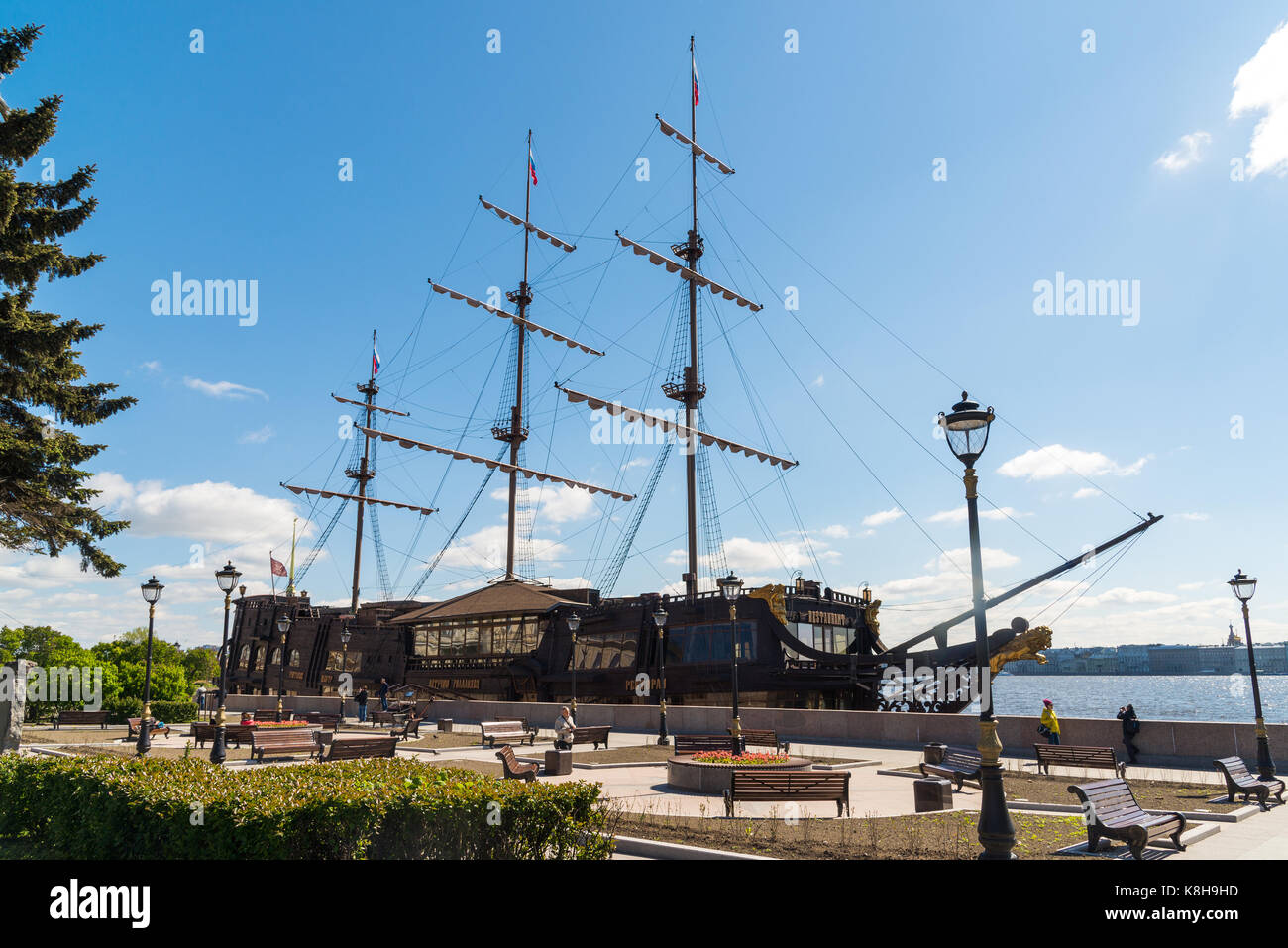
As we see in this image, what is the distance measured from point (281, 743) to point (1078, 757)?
16.7m

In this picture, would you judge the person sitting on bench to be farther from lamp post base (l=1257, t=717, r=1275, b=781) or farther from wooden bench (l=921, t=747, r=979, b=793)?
lamp post base (l=1257, t=717, r=1275, b=781)

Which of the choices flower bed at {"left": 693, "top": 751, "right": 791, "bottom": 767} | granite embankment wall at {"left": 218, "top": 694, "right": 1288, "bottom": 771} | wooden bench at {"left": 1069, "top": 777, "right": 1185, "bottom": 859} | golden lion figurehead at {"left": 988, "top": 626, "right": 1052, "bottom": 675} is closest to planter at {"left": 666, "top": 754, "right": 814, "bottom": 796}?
flower bed at {"left": 693, "top": 751, "right": 791, "bottom": 767}

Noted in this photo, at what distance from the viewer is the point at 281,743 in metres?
18.6

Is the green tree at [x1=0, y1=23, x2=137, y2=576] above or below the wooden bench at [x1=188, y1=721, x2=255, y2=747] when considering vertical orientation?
above

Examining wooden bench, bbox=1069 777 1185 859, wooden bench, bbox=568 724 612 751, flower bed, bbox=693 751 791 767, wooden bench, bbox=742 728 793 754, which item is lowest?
wooden bench, bbox=568 724 612 751

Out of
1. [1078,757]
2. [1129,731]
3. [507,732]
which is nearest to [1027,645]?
[1129,731]

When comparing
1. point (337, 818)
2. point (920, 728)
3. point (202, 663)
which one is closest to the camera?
point (337, 818)

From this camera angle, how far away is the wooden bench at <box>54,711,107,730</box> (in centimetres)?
2628

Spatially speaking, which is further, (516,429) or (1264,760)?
(516,429)

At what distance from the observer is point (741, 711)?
78.0 feet

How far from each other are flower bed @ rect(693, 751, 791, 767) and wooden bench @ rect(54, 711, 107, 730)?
2244 cm

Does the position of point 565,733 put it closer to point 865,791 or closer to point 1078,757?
point 865,791
